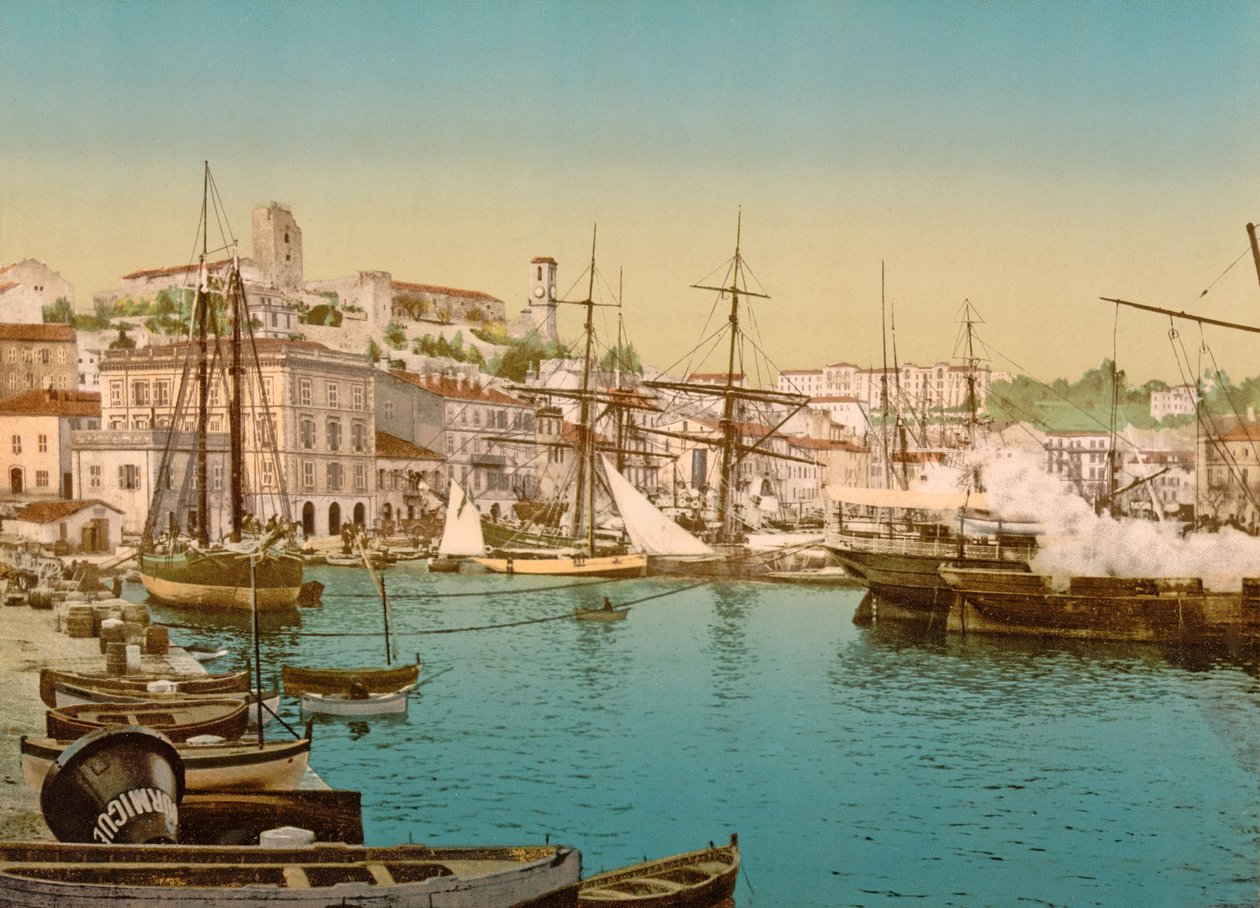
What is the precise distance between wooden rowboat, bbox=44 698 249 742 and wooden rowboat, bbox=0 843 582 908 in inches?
109

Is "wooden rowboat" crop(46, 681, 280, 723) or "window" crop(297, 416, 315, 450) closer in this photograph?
"wooden rowboat" crop(46, 681, 280, 723)

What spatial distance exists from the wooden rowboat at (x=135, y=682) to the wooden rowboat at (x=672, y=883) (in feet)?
16.2

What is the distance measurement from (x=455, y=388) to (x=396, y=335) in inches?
110

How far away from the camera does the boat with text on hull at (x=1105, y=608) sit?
19.2m

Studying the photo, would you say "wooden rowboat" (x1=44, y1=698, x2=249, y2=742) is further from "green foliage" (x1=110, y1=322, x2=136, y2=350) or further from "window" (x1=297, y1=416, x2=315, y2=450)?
"window" (x1=297, y1=416, x2=315, y2=450)

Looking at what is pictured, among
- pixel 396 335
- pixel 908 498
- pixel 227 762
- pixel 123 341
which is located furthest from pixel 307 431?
pixel 227 762

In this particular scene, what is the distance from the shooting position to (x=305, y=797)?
8.48 m

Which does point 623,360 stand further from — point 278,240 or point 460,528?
point 278,240

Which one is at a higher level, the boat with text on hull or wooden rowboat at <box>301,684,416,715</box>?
the boat with text on hull

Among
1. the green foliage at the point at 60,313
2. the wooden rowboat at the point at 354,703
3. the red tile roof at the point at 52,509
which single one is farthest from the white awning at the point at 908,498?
the green foliage at the point at 60,313

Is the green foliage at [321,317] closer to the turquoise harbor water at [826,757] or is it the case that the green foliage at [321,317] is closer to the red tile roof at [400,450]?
the red tile roof at [400,450]

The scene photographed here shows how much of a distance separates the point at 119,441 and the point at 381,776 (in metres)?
6.33

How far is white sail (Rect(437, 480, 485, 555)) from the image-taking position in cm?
2492

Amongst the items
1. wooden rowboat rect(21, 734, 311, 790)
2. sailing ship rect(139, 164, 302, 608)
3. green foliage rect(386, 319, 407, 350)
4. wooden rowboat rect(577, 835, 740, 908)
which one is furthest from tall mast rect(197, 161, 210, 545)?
wooden rowboat rect(577, 835, 740, 908)
